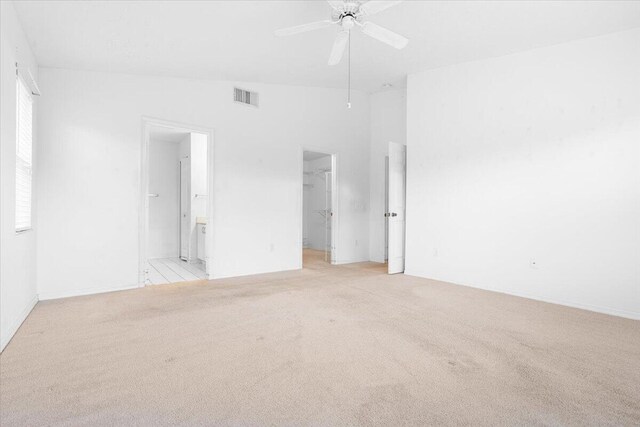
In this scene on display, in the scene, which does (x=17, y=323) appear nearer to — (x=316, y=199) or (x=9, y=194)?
(x=9, y=194)

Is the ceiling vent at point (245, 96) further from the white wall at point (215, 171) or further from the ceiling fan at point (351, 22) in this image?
the ceiling fan at point (351, 22)

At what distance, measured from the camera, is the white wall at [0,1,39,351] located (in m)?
2.35

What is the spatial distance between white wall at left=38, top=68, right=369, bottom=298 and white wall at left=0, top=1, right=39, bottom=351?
27.3 inches

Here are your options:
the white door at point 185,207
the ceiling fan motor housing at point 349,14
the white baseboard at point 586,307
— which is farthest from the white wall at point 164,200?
the white baseboard at point 586,307

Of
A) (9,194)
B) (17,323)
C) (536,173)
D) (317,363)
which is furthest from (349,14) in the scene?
(17,323)

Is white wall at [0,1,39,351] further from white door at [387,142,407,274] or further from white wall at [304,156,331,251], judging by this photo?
white wall at [304,156,331,251]

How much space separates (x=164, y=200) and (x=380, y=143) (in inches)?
182

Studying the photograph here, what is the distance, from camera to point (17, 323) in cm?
273

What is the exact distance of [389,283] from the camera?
14.8 ft

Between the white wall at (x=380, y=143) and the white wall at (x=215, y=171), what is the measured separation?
0.16m

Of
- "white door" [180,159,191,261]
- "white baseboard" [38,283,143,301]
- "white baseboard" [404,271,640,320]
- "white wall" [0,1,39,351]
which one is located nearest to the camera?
"white wall" [0,1,39,351]

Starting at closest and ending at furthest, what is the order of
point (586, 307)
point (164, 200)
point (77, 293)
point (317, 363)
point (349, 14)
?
point (317, 363)
point (349, 14)
point (586, 307)
point (77, 293)
point (164, 200)

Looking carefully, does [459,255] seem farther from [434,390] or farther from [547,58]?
[434,390]

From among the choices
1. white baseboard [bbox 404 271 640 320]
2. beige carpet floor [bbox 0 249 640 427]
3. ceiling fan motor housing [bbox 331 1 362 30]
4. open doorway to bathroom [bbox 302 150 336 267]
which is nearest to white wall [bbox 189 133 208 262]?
beige carpet floor [bbox 0 249 640 427]
